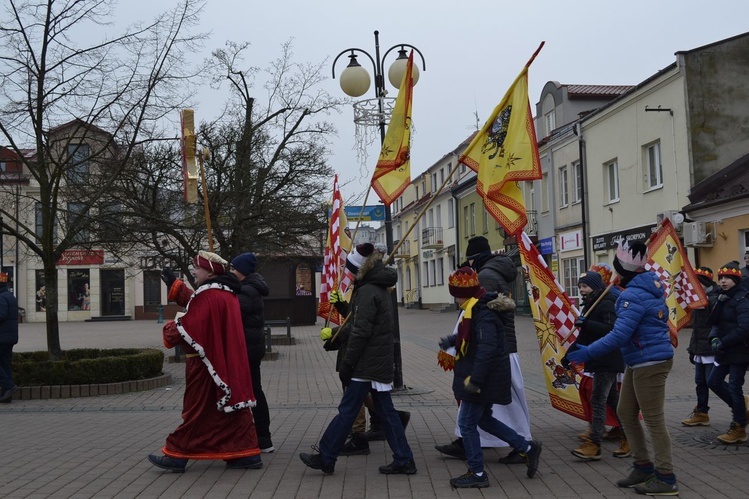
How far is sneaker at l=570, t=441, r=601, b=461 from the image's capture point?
6.81 meters

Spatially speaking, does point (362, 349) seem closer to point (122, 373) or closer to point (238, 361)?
point (238, 361)

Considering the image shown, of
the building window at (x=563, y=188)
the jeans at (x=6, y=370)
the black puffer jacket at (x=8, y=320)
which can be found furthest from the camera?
the building window at (x=563, y=188)

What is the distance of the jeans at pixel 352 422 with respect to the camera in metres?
6.37

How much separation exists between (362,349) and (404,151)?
336 centimetres

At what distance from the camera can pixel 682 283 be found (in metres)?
8.88

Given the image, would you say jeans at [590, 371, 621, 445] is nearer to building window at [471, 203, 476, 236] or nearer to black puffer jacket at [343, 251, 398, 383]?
black puffer jacket at [343, 251, 398, 383]

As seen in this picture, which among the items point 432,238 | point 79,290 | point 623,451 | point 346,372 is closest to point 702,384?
point 623,451

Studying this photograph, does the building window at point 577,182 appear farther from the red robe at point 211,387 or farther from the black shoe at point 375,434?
the red robe at point 211,387

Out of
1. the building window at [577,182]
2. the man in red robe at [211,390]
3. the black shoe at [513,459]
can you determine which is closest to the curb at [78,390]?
the man in red robe at [211,390]

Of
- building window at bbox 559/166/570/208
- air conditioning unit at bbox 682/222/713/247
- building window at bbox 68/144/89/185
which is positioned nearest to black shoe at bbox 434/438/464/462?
building window at bbox 68/144/89/185

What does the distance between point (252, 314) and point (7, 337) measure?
4.92 m

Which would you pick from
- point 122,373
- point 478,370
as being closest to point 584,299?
point 478,370

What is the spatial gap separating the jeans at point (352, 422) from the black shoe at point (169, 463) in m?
1.13

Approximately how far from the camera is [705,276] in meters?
8.48
